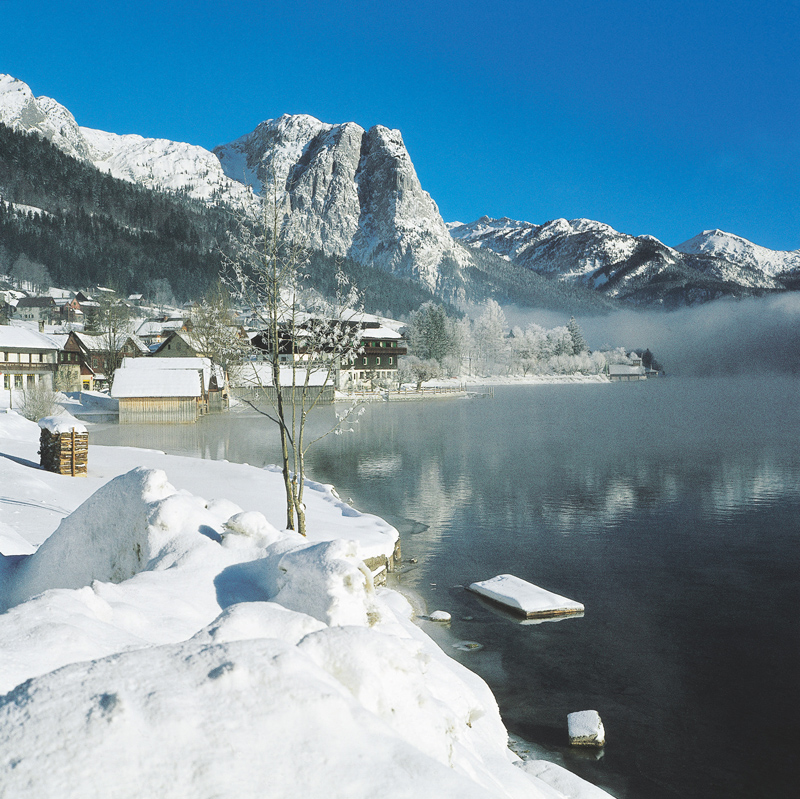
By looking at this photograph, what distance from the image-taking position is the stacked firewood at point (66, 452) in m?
19.8

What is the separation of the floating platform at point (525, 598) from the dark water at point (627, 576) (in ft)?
1.68

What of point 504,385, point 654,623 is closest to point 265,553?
point 654,623

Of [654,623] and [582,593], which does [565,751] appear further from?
[582,593]

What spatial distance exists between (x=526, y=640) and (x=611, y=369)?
18674 centimetres

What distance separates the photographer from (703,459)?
123 feet

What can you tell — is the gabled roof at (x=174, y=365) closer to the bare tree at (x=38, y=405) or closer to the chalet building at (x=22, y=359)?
the chalet building at (x=22, y=359)

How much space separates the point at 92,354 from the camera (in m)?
90.9

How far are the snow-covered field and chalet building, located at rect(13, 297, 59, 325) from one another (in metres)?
148

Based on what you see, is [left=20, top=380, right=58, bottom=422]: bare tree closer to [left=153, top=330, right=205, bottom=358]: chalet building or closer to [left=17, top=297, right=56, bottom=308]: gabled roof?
[left=153, top=330, right=205, bottom=358]: chalet building

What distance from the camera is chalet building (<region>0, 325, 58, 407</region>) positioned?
71.3 m

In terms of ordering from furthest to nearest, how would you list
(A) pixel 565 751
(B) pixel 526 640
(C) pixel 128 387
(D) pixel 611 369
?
(D) pixel 611 369 < (C) pixel 128 387 < (B) pixel 526 640 < (A) pixel 565 751

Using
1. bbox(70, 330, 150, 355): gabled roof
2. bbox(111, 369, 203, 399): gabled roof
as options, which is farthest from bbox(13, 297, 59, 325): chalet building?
bbox(111, 369, 203, 399): gabled roof

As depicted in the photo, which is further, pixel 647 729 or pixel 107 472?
pixel 107 472

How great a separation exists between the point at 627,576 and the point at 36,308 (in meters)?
148
